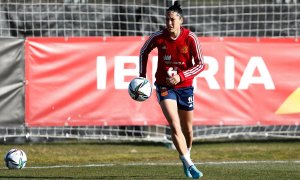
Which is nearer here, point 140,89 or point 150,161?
point 140,89

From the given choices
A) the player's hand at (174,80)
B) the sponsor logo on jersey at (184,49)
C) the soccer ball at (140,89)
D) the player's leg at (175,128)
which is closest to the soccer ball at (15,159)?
the soccer ball at (140,89)

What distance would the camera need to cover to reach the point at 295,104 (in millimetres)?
17562

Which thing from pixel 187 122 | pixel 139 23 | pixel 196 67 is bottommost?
pixel 187 122

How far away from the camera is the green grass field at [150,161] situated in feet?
41.0

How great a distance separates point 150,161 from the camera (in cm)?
1548

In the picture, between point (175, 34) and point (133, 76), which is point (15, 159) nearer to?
point (175, 34)

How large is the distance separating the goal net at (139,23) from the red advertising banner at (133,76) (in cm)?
101

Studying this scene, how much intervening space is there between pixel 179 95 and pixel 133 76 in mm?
5017

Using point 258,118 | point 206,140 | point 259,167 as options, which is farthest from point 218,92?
point 259,167

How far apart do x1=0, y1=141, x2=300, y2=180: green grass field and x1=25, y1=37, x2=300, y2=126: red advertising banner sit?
654 mm

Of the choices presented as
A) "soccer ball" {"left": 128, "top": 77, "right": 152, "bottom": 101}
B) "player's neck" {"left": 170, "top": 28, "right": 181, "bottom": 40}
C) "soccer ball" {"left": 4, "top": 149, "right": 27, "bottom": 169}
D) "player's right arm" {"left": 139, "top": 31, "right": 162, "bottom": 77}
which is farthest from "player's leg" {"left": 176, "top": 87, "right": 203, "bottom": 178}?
"soccer ball" {"left": 4, "top": 149, "right": 27, "bottom": 169}

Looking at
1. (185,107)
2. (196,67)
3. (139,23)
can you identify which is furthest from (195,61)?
(139,23)

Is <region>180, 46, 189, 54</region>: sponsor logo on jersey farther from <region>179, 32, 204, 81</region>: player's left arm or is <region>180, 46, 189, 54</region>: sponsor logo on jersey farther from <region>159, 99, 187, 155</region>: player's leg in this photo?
<region>159, 99, 187, 155</region>: player's leg

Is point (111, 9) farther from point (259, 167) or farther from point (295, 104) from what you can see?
point (259, 167)
